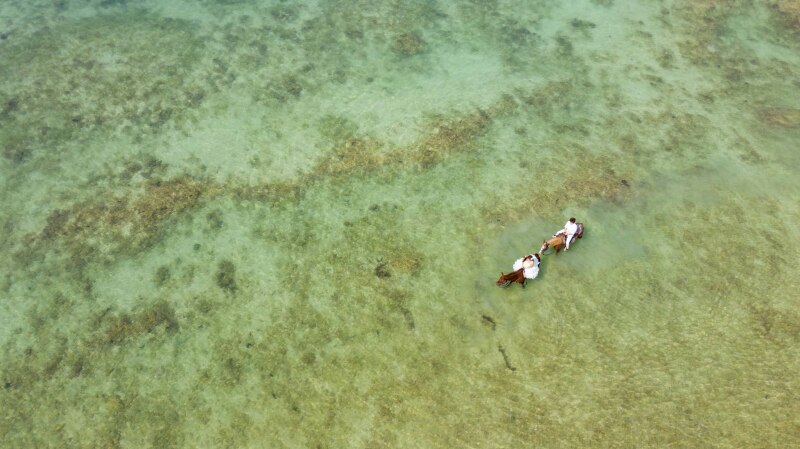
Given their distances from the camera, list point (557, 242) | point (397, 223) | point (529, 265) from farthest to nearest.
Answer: point (397, 223) → point (557, 242) → point (529, 265)

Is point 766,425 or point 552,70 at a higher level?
point 552,70

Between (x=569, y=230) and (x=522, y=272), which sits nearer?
(x=522, y=272)

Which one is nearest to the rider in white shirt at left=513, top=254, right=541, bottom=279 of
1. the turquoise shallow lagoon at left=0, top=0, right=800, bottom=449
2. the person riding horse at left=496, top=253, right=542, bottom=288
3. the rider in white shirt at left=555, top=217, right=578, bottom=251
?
the person riding horse at left=496, top=253, right=542, bottom=288

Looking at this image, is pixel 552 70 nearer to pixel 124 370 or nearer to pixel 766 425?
pixel 766 425

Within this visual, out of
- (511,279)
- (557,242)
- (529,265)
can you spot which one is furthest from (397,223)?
(557,242)

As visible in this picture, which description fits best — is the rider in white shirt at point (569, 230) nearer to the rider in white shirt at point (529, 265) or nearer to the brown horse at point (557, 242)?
the brown horse at point (557, 242)

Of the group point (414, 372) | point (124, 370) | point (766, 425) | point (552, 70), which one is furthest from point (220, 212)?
point (766, 425)

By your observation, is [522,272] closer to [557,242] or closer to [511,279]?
[511,279]
